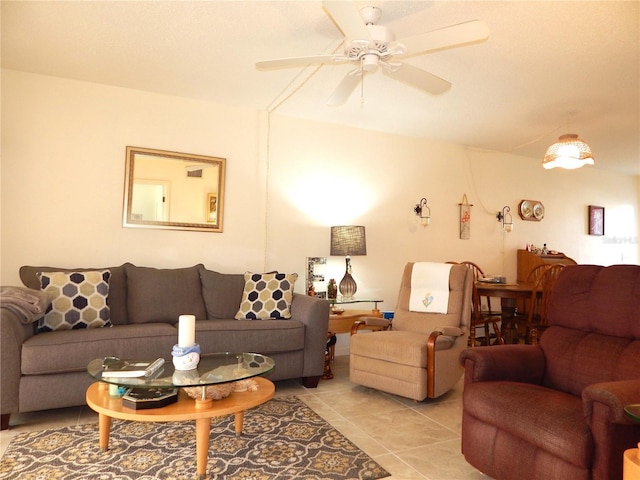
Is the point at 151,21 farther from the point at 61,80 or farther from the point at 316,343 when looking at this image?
the point at 316,343

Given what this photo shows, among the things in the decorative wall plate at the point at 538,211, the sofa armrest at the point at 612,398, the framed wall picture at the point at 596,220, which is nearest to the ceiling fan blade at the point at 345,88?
the sofa armrest at the point at 612,398

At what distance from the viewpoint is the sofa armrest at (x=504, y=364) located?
213cm

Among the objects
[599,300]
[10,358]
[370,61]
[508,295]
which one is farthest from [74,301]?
[508,295]

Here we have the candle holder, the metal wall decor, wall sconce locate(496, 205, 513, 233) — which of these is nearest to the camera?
the candle holder

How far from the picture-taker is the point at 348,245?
14.3 feet

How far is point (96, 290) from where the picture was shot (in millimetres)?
3133

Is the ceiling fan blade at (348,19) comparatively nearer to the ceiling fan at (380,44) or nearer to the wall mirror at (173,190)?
the ceiling fan at (380,44)

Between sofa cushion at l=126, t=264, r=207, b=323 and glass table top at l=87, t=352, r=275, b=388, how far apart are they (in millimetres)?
1026

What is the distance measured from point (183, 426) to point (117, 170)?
7.49 feet

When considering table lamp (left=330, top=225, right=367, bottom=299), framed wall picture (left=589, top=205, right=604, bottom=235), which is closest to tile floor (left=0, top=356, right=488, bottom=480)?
table lamp (left=330, top=225, right=367, bottom=299)

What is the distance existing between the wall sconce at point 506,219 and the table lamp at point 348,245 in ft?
8.57

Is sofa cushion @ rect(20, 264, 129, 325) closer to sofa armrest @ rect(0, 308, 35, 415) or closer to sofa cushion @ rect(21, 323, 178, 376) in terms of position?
sofa cushion @ rect(21, 323, 178, 376)

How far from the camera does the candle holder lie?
2.20 meters

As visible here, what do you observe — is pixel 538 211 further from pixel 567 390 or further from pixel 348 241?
pixel 567 390
